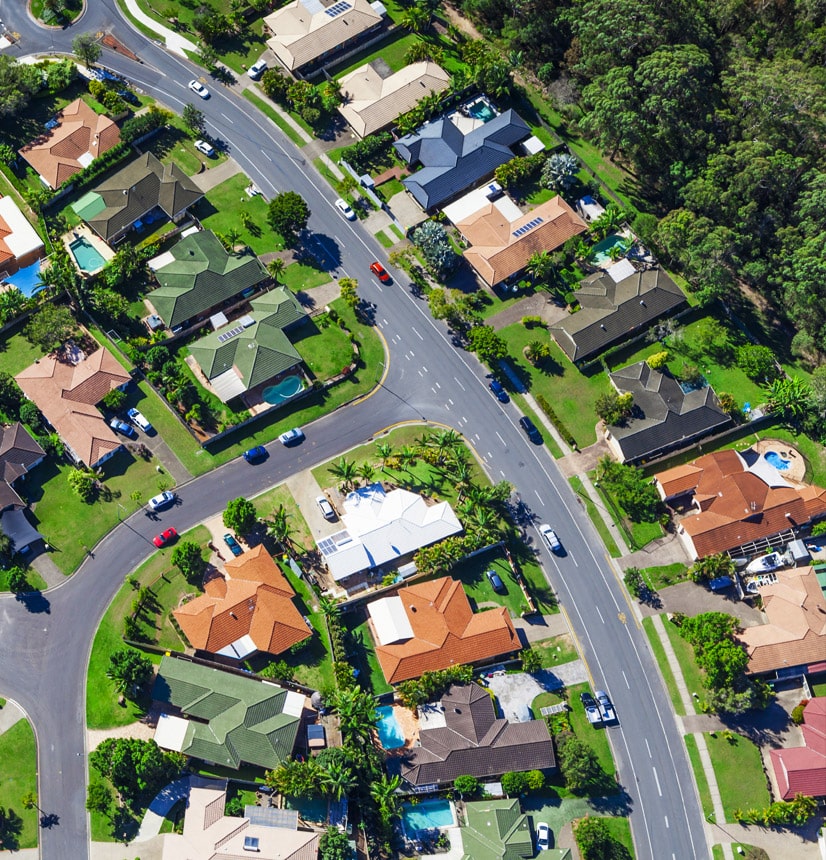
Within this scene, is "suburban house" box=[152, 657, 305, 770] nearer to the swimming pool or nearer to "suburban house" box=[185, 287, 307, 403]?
"suburban house" box=[185, 287, 307, 403]

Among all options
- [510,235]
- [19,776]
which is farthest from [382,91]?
[19,776]

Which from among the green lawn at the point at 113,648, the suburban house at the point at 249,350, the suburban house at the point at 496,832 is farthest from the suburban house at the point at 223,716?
the suburban house at the point at 249,350

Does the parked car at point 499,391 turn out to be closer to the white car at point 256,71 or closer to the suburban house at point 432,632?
the suburban house at point 432,632

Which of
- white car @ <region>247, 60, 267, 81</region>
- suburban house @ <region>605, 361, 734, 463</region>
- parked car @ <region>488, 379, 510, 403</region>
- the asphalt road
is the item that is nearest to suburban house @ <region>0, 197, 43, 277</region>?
the asphalt road

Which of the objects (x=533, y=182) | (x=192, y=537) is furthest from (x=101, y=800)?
(x=533, y=182)

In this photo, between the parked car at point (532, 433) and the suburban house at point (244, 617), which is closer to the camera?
the suburban house at point (244, 617)

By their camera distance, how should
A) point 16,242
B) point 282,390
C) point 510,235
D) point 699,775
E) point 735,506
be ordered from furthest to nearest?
point 510,235 < point 16,242 < point 282,390 < point 735,506 < point 699,775

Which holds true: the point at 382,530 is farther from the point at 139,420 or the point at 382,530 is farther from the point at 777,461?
the point at 777,461

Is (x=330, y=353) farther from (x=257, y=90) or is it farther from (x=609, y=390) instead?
(x=257, y=90)
